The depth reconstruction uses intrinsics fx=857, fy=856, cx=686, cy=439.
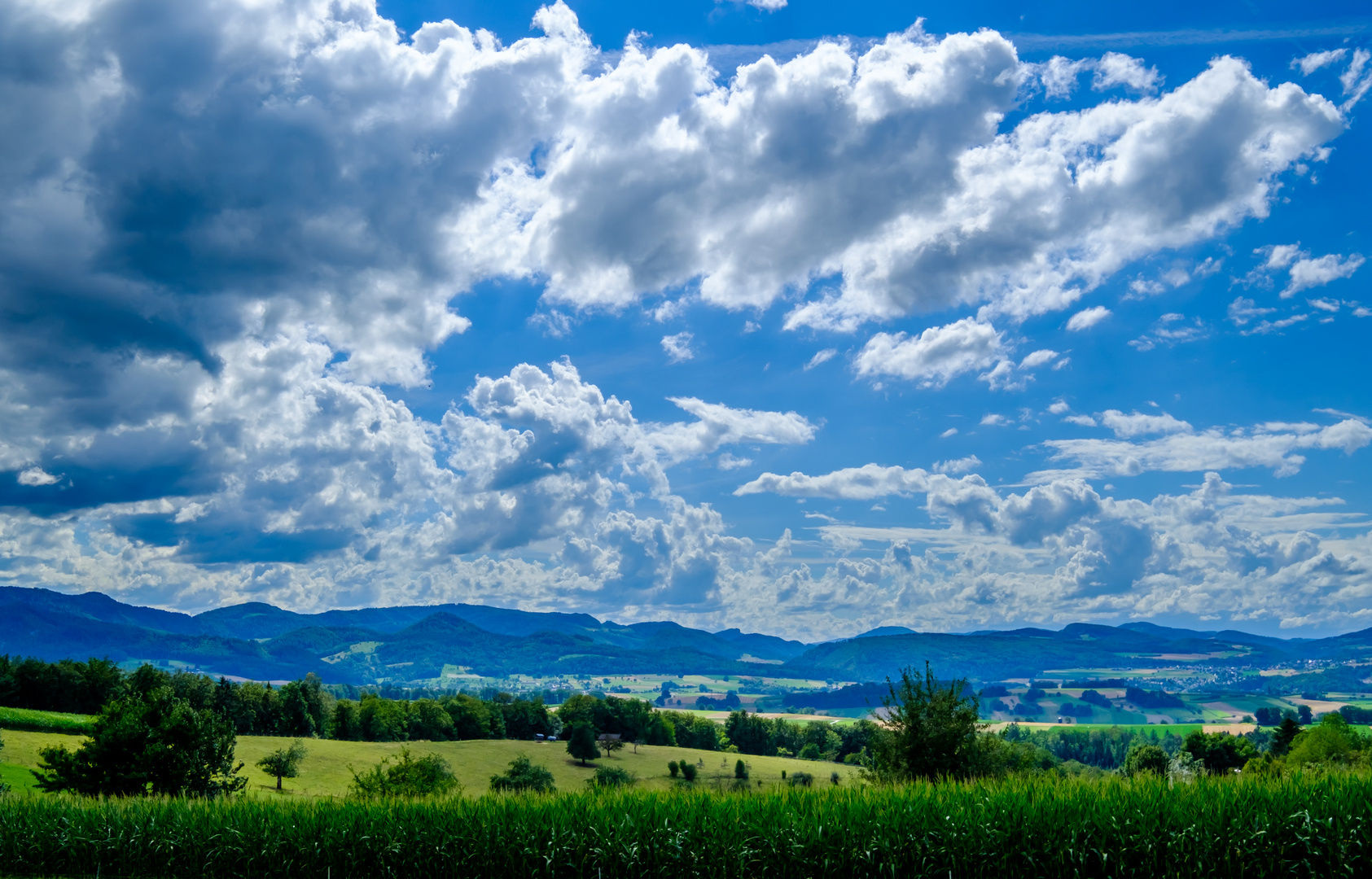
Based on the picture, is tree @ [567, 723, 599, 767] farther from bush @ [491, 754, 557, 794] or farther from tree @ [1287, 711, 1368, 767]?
tree @ [1287, 711, 1368, 767]

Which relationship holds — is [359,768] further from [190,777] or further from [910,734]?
[910,734]

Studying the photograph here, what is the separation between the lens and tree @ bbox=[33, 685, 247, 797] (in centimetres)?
4566

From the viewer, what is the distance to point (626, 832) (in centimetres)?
1856

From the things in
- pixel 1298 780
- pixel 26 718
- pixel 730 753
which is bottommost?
pixel 730 753

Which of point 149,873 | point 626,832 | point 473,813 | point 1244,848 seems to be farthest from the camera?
point 149,873

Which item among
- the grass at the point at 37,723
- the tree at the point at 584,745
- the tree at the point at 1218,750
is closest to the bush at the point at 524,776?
the tree at the point at 584,745

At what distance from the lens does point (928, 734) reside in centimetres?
3166

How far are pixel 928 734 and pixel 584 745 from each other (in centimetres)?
10246

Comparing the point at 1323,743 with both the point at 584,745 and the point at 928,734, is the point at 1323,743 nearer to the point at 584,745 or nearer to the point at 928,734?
the point at 928,734

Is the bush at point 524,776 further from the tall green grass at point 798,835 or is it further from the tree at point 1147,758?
the tall green grass at point 798,835

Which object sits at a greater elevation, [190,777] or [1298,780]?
[1298,780]

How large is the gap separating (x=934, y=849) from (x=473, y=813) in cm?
1027

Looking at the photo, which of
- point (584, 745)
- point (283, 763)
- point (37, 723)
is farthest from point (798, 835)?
point (584, 745)

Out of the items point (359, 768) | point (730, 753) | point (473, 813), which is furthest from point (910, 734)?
point (730, 753)
